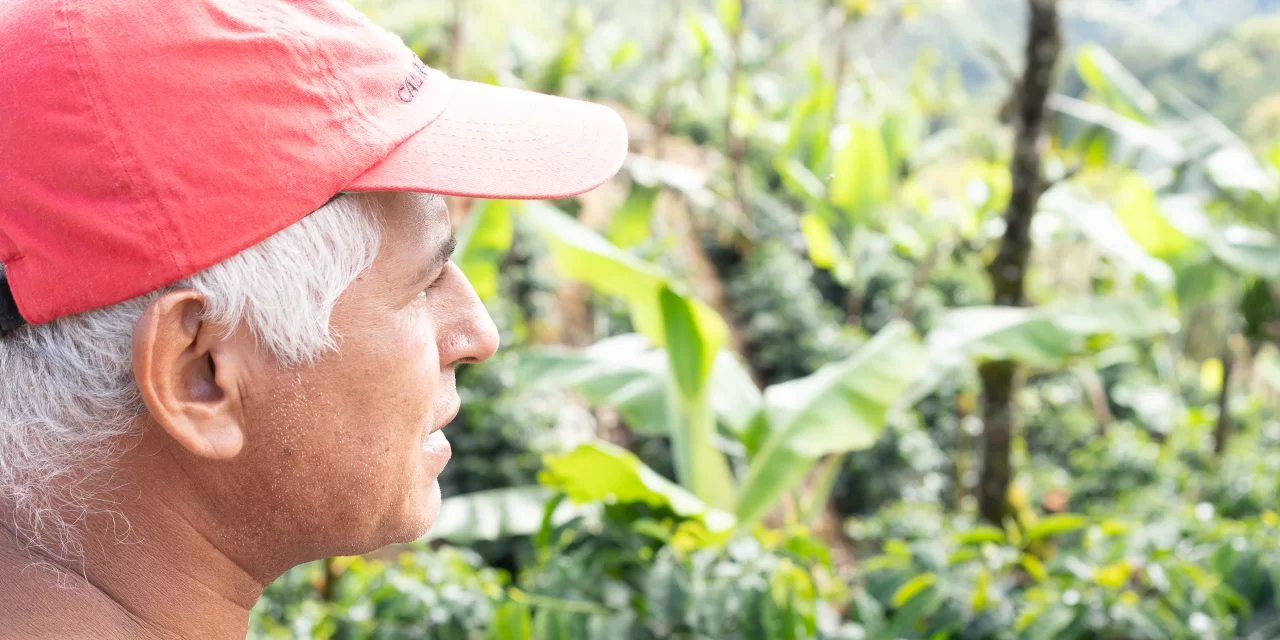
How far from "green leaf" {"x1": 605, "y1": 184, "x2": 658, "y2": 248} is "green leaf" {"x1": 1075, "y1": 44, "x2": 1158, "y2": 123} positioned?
8.74 feet

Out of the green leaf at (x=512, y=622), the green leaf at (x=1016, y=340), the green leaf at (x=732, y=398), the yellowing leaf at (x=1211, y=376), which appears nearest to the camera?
the green leaf at (x=512, y=622)

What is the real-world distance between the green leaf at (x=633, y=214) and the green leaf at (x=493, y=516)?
89.5 inches

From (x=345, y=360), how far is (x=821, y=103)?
7.55 meters

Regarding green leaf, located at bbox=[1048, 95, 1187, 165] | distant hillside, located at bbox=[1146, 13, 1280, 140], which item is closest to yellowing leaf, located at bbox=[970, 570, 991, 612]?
green leaf, located at bbox=[1048, 95, 1187, 165]

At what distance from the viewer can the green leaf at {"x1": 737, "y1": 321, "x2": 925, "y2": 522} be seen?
9.98 ft

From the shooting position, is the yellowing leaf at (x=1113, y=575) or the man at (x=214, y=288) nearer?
the man at (x=214, y=288)

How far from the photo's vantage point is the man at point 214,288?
2.45ft

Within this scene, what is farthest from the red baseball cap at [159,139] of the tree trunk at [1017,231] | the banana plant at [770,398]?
the tree trunk at [1017,231]

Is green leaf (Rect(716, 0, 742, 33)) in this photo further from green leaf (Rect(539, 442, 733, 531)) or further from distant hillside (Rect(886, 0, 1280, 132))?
distant hillside (Rect(886, 0, 1280, 132))

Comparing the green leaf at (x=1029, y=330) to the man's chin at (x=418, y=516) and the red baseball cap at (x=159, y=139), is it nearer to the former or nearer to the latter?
the man's chin at (x=418, y=516)

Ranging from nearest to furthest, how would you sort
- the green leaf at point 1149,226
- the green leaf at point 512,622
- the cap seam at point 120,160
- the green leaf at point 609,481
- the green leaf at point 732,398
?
the cap seam at point 120,160 → the green leaf at point 512,622 → the green leaf at point 609,481 → the green leaf at point 732,398 → the green leaf at point 1149,226

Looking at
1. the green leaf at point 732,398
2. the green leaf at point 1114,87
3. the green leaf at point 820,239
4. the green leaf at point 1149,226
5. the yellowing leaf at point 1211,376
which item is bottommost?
the yellowing leaf at point 1211,376

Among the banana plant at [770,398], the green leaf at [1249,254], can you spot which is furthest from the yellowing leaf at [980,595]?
the green leaf at [1249,254]

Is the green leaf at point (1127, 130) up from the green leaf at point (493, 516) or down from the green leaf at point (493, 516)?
up
